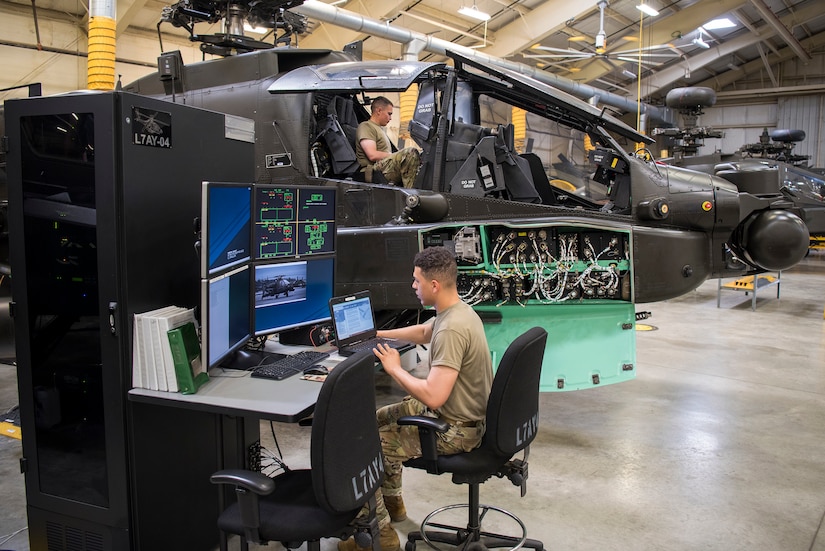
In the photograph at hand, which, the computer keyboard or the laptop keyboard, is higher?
the laptop keyboard

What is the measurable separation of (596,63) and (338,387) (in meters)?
16.9

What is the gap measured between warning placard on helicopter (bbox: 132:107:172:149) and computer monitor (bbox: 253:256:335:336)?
0.63 meters

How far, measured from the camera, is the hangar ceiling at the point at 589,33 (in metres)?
10.6

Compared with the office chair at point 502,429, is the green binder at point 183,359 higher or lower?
higher

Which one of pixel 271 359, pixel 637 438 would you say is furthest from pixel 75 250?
pixel 637 438

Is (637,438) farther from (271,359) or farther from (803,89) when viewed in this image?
(803,89)

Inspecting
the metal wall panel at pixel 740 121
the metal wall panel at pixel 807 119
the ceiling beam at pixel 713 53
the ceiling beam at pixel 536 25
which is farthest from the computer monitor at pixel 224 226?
the metal wall panel at pixel 807 119

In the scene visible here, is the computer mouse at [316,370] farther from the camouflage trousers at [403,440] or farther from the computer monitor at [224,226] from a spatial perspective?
the computer monitor at [224,226]

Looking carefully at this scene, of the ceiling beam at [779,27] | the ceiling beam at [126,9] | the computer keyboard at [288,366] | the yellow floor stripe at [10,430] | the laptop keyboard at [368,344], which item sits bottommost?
the yellow floor stripe at [10,430]

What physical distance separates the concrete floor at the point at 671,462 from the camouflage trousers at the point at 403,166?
1650 mm

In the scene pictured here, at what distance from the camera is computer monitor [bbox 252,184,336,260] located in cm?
278

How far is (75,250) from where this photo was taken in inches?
95.0

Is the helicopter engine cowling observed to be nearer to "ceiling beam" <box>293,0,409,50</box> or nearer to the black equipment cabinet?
the black equipment cabinet

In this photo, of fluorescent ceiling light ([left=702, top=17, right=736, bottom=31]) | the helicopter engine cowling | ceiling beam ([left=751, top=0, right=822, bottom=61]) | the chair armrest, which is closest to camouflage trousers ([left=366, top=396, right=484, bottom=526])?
the chair armrest
